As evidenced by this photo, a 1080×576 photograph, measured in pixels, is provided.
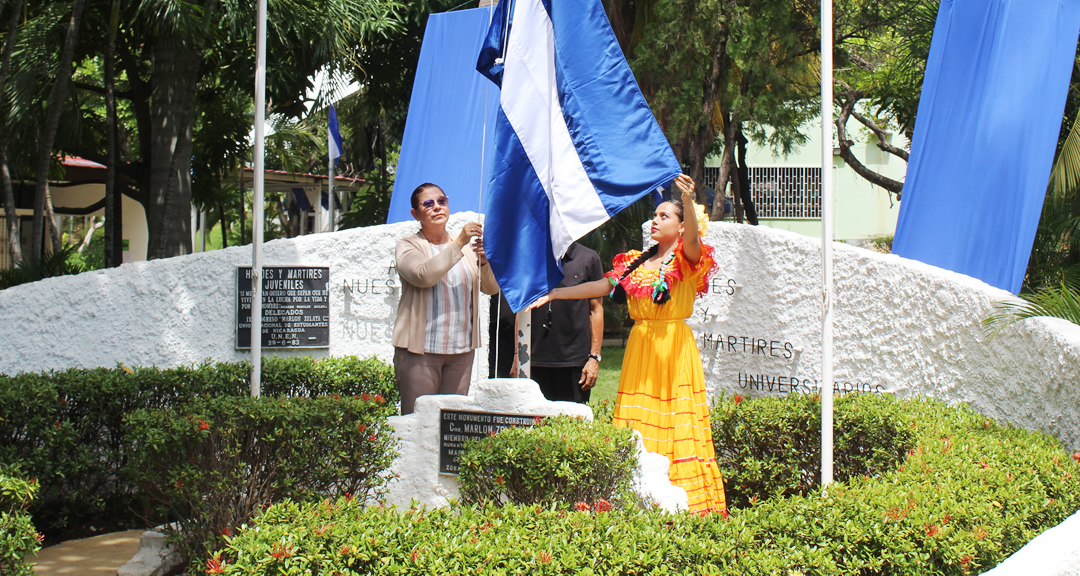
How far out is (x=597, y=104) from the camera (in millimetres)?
4602

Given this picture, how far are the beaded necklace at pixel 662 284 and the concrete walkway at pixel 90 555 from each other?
9.81 ft

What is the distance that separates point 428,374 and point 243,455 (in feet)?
3.63

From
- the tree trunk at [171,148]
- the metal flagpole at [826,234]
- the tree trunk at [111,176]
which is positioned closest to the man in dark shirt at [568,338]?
the metal flagpole at [826,234]

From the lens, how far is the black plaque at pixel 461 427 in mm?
4320

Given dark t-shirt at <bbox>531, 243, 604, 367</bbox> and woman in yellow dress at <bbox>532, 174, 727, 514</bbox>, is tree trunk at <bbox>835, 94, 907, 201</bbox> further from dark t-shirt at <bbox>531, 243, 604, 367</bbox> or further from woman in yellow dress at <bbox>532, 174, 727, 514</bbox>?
woman in yellow dress at <bbox>532, 174, 727, 514</bbox>

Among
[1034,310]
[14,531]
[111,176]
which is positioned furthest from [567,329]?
[111,176]

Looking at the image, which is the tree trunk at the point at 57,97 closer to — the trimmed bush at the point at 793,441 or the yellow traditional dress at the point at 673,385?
the yellow traditional dress at the point at 673,385

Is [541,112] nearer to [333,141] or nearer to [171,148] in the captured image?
[171,148]

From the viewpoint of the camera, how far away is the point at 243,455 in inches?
165

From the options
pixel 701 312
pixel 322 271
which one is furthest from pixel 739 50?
pixel 322 271

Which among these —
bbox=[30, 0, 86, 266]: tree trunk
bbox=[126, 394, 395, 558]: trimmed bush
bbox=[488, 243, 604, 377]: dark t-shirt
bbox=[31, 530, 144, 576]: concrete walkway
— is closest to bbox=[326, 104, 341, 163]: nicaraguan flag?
bbox=[30, 0, 86, 266]: tree trunk

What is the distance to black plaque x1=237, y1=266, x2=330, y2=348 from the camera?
23.4 feet

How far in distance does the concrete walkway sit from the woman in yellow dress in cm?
257

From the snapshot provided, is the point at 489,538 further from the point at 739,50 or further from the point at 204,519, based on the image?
the point at 739,50
